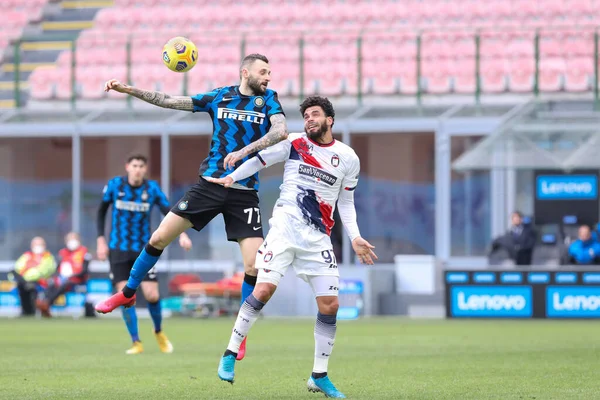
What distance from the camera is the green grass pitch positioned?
8320 millimetres

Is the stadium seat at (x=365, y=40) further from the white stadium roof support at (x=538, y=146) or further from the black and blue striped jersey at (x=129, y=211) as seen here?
the black and blue striped jersey at (x=129, y=211)

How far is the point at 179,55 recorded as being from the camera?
352 inches

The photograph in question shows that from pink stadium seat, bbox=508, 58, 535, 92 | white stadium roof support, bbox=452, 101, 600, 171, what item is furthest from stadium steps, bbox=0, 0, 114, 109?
white stadium roof support, bbox=452, 101, 600, 171

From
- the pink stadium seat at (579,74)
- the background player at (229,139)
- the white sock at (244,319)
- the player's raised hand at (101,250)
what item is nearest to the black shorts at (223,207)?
the background player at (229,139)

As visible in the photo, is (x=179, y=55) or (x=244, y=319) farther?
(x=179, y=55)

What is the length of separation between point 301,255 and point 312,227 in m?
0.21

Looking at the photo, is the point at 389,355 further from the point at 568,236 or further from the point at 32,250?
the point at 32,250

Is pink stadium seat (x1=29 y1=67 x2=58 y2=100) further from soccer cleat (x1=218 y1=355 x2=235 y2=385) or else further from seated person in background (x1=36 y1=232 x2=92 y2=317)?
soccer cleat (x1=218 y1=355 x2=235 y2=385)

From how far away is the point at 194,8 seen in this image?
28.4 meters

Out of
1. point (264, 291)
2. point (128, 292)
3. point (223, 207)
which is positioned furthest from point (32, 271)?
point (264, 291)

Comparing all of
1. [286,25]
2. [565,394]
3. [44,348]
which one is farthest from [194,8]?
[565,394]

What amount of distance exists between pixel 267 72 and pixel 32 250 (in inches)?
628

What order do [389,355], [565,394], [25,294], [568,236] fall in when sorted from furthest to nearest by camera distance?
[25,294]
[568,236]
[389,355]
[565,394]

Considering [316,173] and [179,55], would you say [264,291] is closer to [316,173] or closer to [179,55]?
[316,173]
